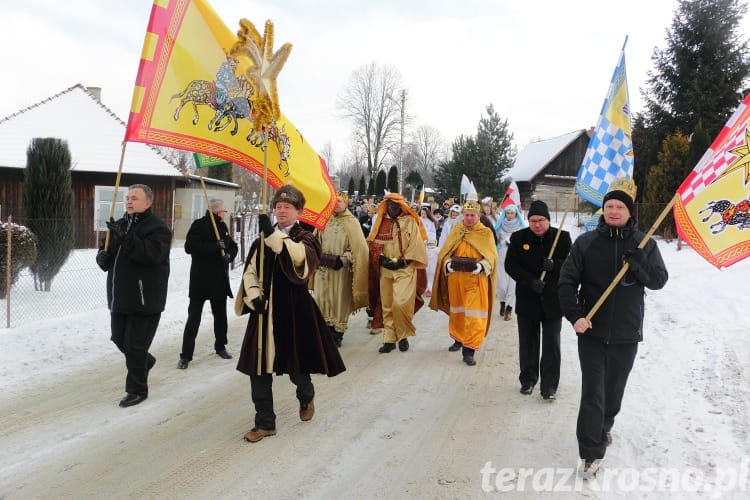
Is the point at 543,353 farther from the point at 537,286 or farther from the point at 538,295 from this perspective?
the point at 537,286

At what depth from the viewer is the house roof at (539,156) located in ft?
131

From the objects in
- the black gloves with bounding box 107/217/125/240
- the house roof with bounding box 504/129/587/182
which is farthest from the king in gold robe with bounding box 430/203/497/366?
the house roof with bounding box 504/129/587/182

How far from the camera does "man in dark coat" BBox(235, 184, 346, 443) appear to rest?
421 cm

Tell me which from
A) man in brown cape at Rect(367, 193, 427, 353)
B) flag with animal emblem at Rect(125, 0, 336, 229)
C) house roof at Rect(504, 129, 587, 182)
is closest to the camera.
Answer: flag with animal emblem at Rect(125, 0, 336, 229)

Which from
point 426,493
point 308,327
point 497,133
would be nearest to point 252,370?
point 308,327

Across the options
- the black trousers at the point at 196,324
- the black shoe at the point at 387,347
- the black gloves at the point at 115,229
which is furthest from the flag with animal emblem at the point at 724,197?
the black trousers at the point at 196,324

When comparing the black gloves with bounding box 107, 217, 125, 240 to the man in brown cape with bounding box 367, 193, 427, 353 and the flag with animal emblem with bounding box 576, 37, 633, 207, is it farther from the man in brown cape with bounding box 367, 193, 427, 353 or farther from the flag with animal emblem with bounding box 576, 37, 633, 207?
the flag with animal emblem with bounding box 576, 37, 633, 207

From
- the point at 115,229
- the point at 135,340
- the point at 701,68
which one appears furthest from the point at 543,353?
the point at 701,68

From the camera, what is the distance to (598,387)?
3.72 meters

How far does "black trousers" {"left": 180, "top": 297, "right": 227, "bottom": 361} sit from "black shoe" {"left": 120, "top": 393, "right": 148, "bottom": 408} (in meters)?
1.18

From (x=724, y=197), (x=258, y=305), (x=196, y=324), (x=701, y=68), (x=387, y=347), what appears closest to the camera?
(x=724, y=197)

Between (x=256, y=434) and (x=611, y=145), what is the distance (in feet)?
14.8

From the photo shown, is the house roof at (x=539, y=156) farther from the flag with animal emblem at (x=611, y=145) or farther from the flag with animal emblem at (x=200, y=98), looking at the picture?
the flag with animal emblem at (x=200, y=98)

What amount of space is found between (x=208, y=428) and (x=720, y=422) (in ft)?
13.6
